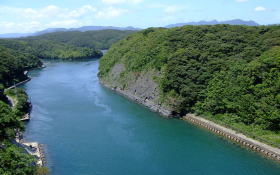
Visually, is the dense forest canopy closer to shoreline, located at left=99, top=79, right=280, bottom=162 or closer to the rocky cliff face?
the rocky cliff face

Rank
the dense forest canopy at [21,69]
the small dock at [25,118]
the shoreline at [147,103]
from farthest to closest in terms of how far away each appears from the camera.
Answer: the shoreline at [147,103]
the small dock at [25,118]
the dense forest canopy at [21,69]

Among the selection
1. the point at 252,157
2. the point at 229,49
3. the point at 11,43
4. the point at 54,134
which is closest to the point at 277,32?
the point at 229,49

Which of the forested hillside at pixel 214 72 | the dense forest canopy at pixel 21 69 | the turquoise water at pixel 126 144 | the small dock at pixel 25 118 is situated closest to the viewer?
the dense forest canopy at pixel 21 69

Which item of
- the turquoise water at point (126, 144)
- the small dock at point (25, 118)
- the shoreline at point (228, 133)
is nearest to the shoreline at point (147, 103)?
the shoreline at point (228, 133)

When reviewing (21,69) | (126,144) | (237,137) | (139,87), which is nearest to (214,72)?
(237,137)

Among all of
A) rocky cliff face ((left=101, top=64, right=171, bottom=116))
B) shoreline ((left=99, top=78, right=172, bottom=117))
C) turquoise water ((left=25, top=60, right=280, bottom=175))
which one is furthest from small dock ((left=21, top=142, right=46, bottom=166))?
rocky cliff face ((left=101, top=64, right=171, bottom=116))

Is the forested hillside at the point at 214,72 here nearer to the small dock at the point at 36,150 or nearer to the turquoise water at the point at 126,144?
the turquoise water at the point at 126,144
